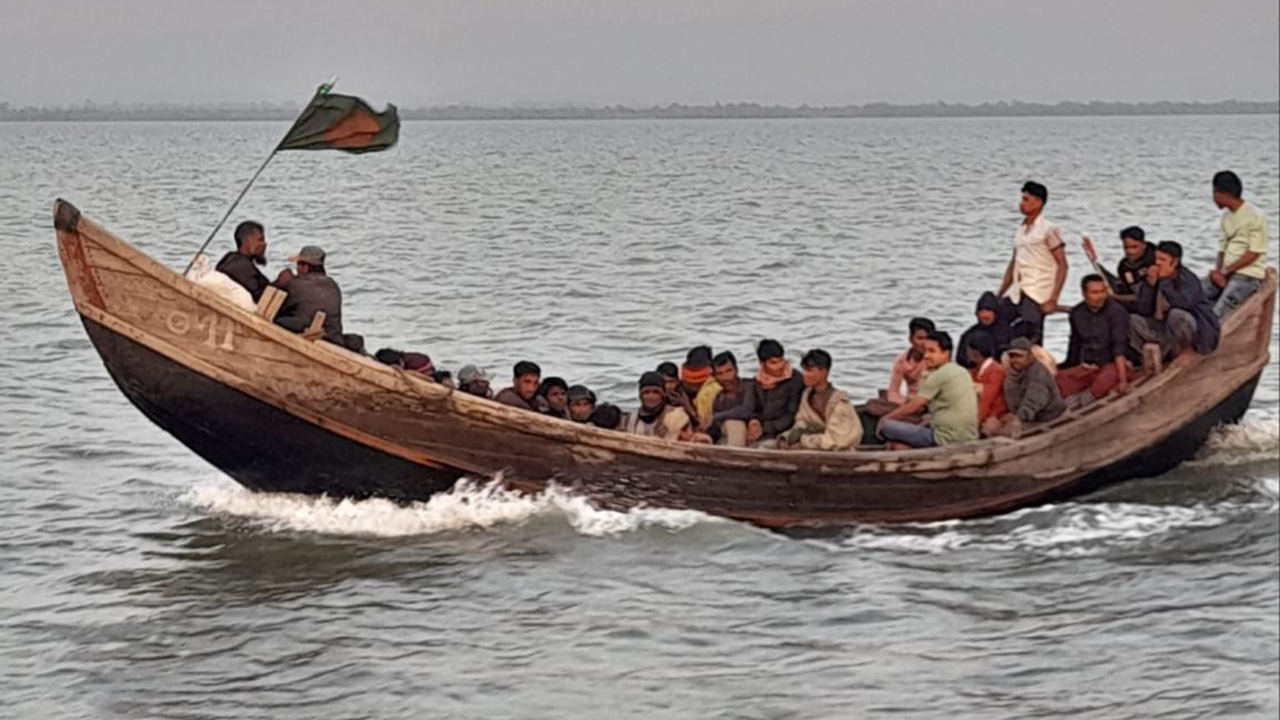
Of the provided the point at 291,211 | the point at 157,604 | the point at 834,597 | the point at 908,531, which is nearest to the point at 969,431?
the point at 908,531

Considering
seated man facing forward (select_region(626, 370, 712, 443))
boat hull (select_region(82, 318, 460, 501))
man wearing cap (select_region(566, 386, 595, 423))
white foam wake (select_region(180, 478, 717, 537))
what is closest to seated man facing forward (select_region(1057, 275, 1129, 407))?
seated man facing forward (select_region(626, 370, 712, 443))

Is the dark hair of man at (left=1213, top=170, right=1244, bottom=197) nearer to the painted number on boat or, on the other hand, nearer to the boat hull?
the boat hull

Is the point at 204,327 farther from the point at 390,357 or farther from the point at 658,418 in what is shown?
the point at 658,418

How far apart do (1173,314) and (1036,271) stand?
0.47m

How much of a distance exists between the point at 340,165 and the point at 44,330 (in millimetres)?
4752

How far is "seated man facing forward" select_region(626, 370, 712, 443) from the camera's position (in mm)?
5242

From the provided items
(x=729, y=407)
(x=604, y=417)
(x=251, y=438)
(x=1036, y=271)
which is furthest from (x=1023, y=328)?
(x=251, y=438)

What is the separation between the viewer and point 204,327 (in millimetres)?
4785

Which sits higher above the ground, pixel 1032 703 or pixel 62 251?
pixel 62 251

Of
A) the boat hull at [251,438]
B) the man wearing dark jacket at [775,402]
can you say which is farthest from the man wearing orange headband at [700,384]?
the boat hull at [251,438]

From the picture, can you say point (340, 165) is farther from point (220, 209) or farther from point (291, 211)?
point (220, 209)

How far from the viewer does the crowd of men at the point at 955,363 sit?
203 inches

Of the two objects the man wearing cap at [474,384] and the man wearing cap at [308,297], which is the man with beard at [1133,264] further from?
the man wearing cap at [308,297]

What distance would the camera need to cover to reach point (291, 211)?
273 inches
